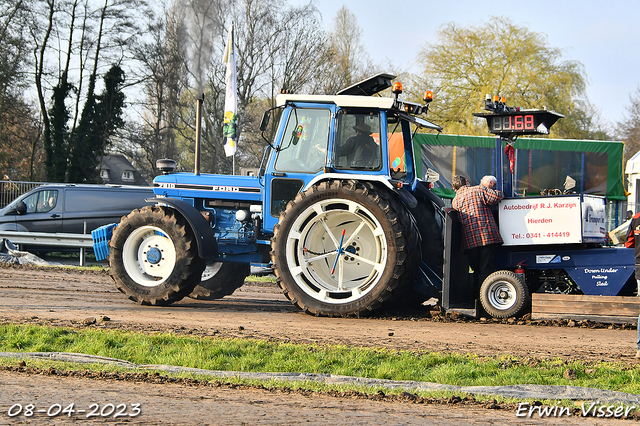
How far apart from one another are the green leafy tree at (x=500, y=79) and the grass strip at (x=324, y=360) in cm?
2522

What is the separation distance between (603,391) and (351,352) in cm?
217

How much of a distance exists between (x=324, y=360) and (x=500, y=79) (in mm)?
27467

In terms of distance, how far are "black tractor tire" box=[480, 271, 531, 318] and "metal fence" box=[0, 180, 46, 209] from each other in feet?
59.5

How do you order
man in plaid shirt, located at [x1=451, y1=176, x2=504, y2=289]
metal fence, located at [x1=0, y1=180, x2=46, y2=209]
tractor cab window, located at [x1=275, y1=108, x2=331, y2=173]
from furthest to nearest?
metal fence, located at [x1=0, y1=180, x2=46, y2=209] < tractor cab window, located at [x1=275, y1=108, x2=331, y2=173] < man in plaid shirt, located at [x1=451, y1=176, x2=504, y2=289]

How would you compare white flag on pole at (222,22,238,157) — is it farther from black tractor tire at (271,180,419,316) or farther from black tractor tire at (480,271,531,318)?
black tractor tire at (480,271,531,318)

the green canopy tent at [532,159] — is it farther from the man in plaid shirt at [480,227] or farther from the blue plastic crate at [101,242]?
the blue plastic crate at [101,242]

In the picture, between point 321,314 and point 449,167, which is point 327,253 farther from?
point 449,167

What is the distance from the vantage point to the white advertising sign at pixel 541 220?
823 cm

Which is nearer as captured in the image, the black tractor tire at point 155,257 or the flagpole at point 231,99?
the black tractor tire at point 155,257

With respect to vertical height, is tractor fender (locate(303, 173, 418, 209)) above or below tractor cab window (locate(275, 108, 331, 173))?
below

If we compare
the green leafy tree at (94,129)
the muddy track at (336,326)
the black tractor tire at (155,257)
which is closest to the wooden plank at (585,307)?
the muddy track at (336,326)

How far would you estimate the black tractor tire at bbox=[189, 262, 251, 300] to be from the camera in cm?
1073

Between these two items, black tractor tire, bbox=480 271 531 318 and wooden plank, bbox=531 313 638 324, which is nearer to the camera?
wooden plank, bbox=531 313 638 324

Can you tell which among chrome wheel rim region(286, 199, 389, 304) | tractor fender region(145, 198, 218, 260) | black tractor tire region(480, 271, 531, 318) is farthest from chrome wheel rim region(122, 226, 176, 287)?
black tractor tire region(480, 271, 531, 318)
